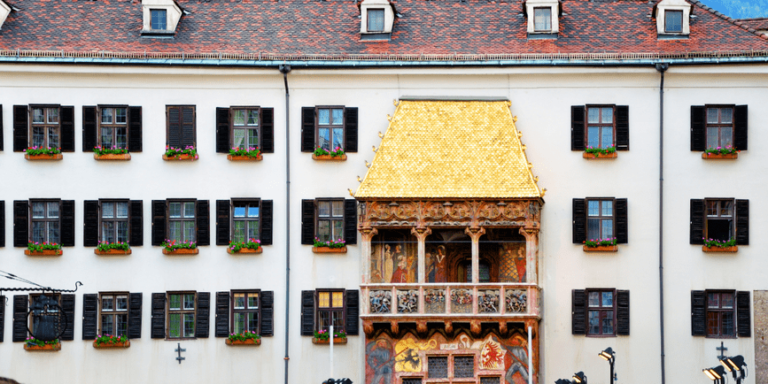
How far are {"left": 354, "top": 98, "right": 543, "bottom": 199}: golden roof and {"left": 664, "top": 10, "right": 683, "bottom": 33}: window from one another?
6.38m

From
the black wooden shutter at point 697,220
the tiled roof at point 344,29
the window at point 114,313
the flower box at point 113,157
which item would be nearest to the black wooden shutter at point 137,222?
the flower box at point 113,157

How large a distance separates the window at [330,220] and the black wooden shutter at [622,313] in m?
8.97

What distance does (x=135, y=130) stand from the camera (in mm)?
32312

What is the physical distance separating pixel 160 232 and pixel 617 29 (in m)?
16.7

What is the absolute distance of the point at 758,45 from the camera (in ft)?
107

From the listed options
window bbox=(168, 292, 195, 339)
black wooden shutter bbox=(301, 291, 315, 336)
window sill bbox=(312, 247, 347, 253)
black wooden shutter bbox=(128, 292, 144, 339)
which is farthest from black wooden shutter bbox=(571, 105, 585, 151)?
black wooden shutter bbox=(128, 292, 144, 339)

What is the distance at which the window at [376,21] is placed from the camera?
3441 centimetres

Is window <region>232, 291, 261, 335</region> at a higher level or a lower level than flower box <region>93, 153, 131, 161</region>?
lower

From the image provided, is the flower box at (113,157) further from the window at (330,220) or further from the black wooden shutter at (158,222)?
the window at (330,220)

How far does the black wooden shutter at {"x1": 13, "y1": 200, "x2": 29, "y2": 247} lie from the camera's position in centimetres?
3181

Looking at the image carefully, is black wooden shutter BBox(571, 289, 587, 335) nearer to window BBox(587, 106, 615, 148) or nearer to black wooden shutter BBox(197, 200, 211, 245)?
window BBox(587, 106, 615, 148)

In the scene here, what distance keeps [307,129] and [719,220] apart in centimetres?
1338

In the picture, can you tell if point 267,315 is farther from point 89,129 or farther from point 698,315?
point 698,315

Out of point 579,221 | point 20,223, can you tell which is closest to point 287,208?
point 20,223
